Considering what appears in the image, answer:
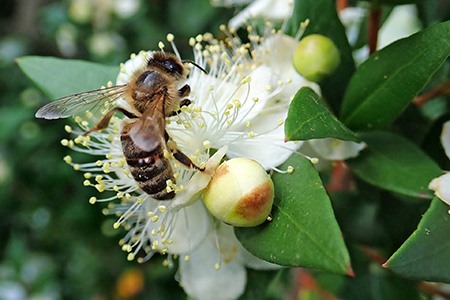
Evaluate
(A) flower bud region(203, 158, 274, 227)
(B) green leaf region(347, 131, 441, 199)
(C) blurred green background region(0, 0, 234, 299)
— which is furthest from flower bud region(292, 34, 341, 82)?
(C) blurred green background region(0, 0, 234, 299)

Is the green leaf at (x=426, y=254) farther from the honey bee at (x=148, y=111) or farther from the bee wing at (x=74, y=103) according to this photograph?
the bee wing at (x=74, y=103)

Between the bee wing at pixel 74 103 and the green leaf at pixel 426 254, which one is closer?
the green leaf at pixel 426 254

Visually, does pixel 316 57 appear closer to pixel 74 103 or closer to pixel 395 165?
pixel 395 165

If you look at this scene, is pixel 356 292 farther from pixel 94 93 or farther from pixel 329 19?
pixel 94 93

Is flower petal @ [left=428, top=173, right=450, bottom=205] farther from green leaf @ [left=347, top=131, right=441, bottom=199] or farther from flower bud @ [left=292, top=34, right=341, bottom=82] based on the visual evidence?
flower bud @ [left=292, top=34, right=341, bottom=82]

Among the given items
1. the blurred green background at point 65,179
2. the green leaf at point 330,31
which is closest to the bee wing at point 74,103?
the green leaf at point 330,31

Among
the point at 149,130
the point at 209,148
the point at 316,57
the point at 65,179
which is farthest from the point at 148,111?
the point at 65,179

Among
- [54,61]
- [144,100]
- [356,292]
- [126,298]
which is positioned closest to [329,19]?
[144,100]
